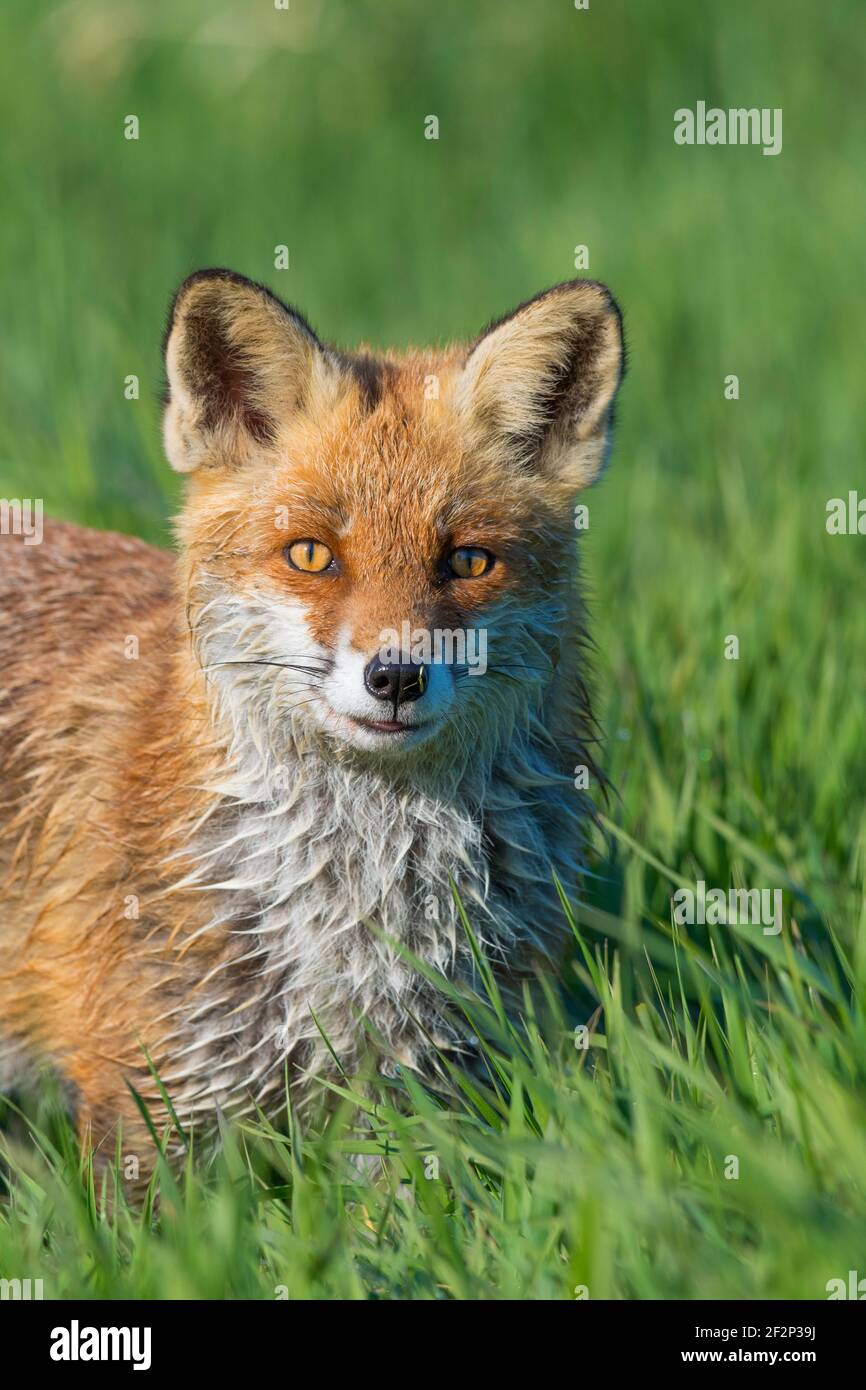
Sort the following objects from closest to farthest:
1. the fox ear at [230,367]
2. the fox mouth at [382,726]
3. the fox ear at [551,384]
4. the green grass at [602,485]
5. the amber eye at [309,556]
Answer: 1. the green grass at [602,485]
2. the fox mouth at [382,726]
3. the amber eye at [309,556]
4. the fox ear at [230,367]
5. the fox ear at [551,384]

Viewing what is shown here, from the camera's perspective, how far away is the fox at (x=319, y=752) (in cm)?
389

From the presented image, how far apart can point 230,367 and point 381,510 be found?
691 mm

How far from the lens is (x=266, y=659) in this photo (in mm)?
3881

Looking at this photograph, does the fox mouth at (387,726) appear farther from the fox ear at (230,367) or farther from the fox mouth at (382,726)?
the fox ear at (230,367)

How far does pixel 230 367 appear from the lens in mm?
4152

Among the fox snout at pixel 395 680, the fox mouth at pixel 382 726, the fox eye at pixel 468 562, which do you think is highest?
the fox eye at pixel 468 562

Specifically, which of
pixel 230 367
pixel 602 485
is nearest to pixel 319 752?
pixel 230 367

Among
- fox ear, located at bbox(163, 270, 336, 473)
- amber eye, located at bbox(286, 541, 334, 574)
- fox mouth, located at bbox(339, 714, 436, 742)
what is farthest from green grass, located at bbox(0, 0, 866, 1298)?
amber eye, located at bbox(286, 541, 334, 574)

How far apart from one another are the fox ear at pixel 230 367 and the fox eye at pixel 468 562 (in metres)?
0.65

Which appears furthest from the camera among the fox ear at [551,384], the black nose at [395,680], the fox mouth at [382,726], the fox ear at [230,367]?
the fox ear at [551,384]

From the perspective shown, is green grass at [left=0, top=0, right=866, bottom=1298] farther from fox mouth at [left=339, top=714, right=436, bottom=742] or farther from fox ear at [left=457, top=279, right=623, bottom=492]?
fox mouth at [left=339, top=714, right=436, bottom=742]

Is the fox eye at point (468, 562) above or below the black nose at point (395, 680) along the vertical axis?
above

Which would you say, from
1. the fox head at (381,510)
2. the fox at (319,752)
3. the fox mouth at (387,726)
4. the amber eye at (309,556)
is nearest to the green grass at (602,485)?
the fox at (319,752)
